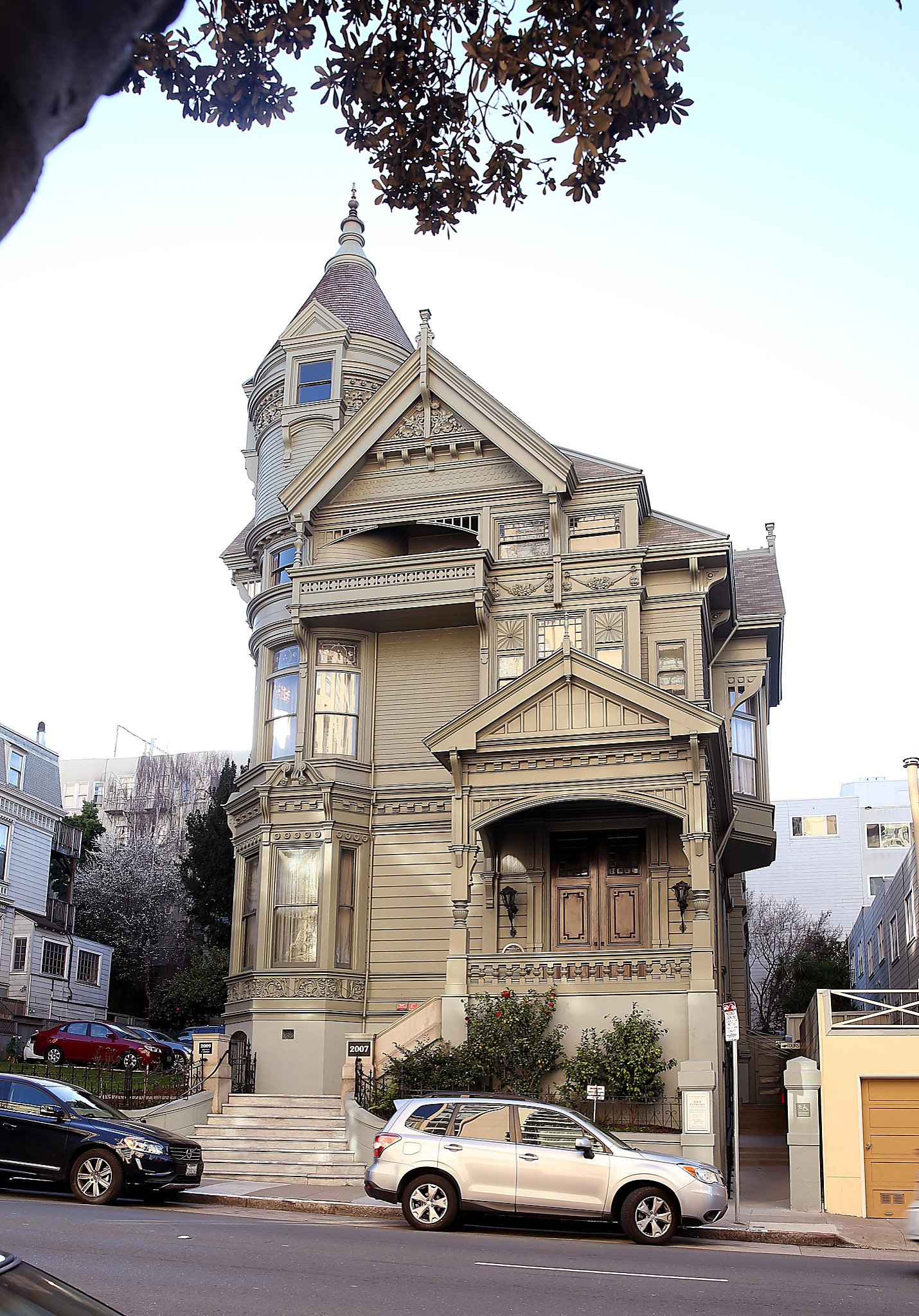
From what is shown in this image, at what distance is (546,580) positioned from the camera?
27.3m

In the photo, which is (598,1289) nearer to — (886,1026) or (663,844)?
(886,1026)

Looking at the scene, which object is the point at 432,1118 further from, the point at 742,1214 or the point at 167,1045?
the point at 167,1045

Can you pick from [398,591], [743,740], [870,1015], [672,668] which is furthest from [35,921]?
[870,1015]

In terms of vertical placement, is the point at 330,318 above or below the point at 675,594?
above

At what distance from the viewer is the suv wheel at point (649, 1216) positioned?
14.6 metres

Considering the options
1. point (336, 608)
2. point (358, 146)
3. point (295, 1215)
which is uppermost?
point (336, 608)

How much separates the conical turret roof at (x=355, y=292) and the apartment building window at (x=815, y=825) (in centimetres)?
4028


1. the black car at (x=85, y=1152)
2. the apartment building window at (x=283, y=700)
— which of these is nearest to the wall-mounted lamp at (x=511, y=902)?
the apartment building window at (x=283, y=700)

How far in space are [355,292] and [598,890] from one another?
1652cm

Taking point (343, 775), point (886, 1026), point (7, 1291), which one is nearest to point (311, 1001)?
point (343, 775)

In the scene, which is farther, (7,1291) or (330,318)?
(330,318)

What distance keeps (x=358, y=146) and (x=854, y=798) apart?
6070 centimetres

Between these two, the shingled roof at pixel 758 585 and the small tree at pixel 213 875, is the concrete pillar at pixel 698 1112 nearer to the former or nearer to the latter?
the shingled roof at pixel 758 585

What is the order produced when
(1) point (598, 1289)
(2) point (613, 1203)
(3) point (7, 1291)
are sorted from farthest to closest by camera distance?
(2) point (613, 1203) < (1) point (598, 1289) < (3) point (7, 1291)
